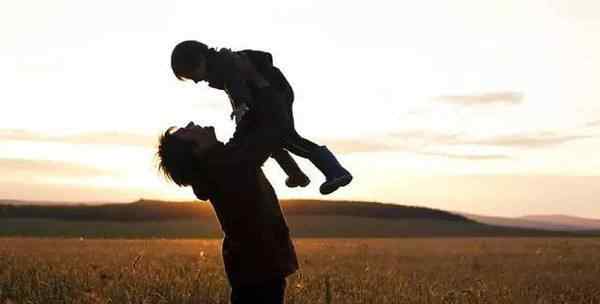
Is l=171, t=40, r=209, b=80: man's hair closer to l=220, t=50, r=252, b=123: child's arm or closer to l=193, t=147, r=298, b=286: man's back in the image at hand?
l=220, t=50, r=252, b=123: child's arm

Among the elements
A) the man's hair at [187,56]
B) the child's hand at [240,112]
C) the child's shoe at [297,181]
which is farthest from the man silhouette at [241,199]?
the child's shoe at [297,181]

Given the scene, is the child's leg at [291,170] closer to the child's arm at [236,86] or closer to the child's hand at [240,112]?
the child's arm at [236,86]

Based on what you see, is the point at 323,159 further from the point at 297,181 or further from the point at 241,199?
the point at 241,199

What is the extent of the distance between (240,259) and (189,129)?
77 cm

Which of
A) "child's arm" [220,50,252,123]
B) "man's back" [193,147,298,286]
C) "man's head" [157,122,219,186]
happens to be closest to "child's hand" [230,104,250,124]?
"child's arm" [220,50,252,123]

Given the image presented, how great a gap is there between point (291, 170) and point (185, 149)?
1214 millimetres

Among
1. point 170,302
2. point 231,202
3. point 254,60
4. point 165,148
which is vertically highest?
point 254,60

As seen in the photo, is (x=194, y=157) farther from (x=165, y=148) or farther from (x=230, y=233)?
(x=230, y=233)

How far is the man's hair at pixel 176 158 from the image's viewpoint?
4590mm

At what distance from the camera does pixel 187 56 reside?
4965mm

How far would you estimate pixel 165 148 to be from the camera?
4633 mm

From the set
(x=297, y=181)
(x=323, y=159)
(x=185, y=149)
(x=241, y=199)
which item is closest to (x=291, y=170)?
(x=297, y=181)

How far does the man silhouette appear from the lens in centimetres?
450

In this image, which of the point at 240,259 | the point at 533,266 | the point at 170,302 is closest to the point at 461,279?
the point at 533,266
